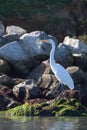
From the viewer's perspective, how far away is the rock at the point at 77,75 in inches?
960

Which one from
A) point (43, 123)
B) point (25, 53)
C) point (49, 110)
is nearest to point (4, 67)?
point (25, 53)

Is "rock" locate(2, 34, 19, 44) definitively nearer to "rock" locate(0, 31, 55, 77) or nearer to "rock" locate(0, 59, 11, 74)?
"rock" locate(0, 31, 55, 77)

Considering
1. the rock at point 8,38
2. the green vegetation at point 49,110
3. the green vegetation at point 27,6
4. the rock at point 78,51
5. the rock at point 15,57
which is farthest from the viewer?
the green vegetation at point 27,6

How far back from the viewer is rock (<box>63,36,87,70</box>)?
86.5 ft

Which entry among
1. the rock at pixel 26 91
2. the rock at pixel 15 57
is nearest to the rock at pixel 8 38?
the rock at pixel 15 57

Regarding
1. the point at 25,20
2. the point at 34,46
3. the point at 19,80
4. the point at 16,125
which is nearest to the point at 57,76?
the point at 19,80

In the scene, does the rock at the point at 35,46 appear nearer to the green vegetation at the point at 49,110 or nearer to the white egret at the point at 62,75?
the white egret at the point at 62,75

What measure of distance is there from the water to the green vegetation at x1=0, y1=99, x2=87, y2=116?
695 millimetres

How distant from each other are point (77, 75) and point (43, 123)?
215 inches

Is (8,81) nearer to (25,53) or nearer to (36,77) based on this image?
(36,77)

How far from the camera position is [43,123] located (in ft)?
63.4

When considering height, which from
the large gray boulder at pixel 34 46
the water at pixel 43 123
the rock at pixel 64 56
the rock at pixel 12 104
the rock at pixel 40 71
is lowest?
the water at pixel 43 123

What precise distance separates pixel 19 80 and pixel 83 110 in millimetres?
3638

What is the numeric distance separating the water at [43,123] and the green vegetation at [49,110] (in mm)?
695
